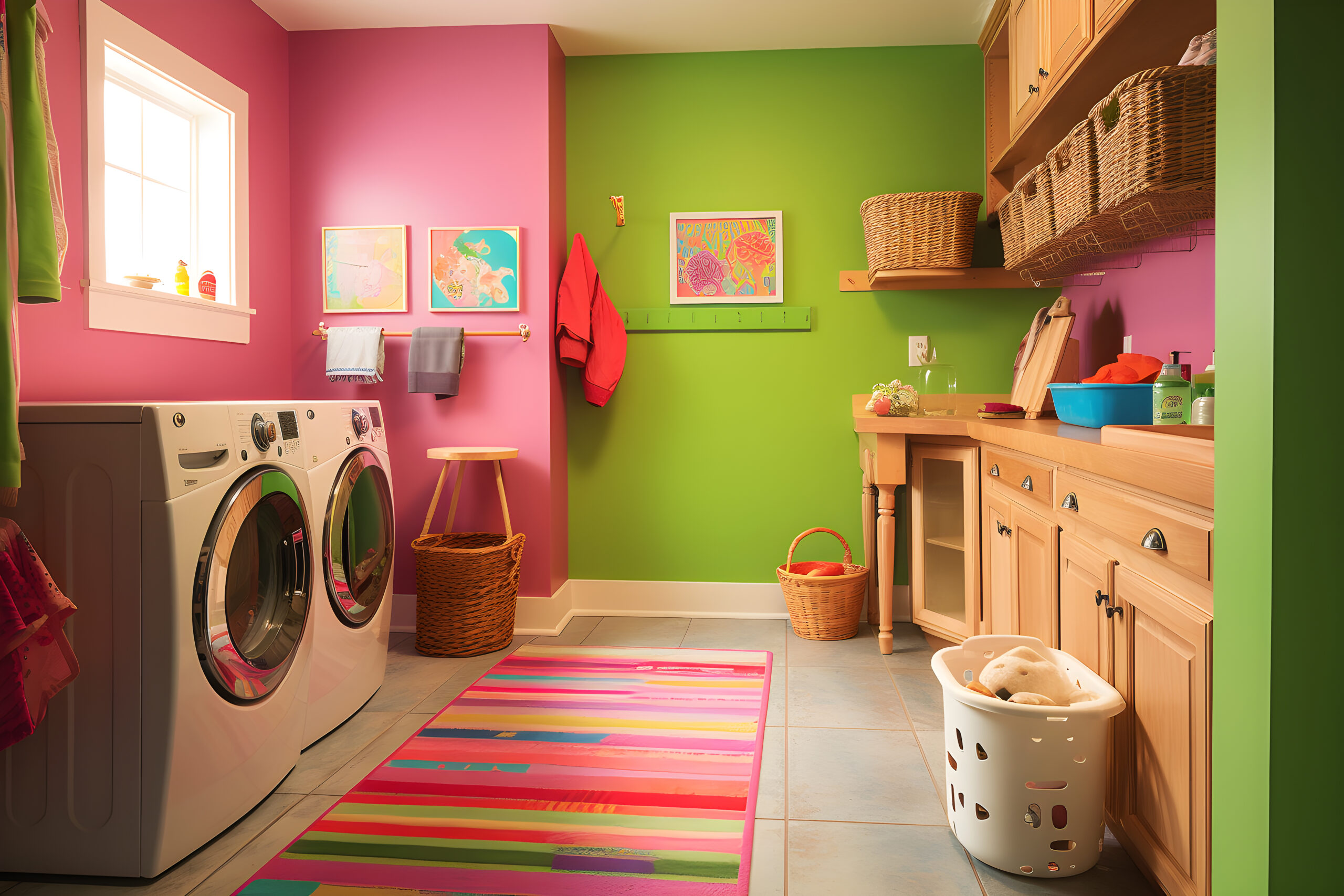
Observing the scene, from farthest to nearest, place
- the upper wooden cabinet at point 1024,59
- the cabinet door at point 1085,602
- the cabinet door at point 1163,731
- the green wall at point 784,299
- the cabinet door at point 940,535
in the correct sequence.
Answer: the green wall at point 784,299
the cabinet door at point 940,535
the upper wooden cabinet at point 1024,59
the cabinet door at point 1085,602
the cabinet door at point 1163,731

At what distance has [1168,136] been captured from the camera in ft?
4.92

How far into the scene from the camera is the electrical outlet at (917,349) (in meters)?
3.27

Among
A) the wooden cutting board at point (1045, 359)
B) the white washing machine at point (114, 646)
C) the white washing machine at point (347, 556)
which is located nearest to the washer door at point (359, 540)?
the white washing machine at point (347, 556)

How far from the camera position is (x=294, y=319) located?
3.25 metres

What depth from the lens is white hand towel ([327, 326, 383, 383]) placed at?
3.06m

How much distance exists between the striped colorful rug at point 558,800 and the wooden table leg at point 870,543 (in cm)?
85

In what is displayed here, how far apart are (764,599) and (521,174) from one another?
209cm

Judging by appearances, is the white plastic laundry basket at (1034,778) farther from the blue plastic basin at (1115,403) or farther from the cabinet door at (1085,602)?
the blue plastic basin at (1115,403)

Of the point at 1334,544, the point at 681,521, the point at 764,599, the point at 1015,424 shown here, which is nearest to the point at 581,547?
the point at 681,521

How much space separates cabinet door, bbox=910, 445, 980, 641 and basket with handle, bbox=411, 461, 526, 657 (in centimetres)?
155

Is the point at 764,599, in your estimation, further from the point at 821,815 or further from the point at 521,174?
the point at 521,174

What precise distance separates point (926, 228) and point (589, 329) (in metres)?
1.40

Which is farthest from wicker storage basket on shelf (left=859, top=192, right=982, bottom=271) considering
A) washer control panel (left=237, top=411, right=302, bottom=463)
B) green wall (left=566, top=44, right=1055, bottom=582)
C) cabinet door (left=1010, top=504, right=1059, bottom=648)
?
washer control panel (left=237, top=411, right=302, bottom=463)

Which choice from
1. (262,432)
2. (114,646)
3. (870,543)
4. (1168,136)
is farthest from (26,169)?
(870,543)
